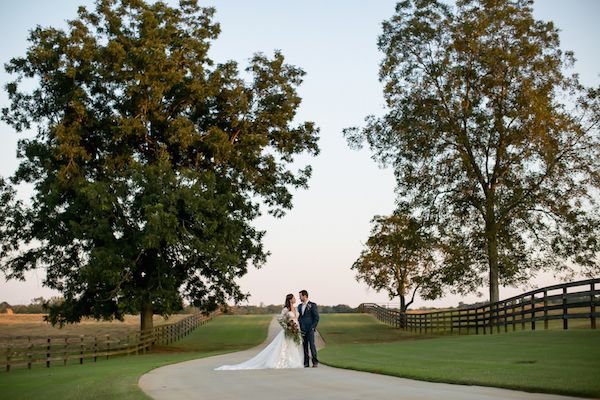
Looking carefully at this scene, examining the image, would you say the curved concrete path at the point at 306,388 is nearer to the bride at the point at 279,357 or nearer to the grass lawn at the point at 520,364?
the grass lawn at the point at 520,364

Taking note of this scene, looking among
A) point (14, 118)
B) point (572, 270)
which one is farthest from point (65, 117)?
point (572, 270)

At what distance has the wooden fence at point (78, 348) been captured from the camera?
25422 millimetres

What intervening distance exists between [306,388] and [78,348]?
2171 cm

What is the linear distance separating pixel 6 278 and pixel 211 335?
17468mm

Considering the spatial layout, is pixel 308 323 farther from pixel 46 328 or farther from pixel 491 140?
pixel 46 328

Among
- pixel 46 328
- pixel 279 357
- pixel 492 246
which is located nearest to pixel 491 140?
pixel 492 246

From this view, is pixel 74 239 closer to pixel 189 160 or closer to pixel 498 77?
pixel 189 160

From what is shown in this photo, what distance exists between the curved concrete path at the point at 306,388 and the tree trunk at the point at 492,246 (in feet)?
66.0

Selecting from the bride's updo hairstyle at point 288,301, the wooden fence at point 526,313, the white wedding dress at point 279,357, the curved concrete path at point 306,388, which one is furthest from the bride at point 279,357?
the wooden fence at point 526,313

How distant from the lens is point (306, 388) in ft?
38.1

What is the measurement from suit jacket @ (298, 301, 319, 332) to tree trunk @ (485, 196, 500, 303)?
1749 cm

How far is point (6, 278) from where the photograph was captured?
34.6m

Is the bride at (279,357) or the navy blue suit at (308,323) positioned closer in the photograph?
the bride at (279,357)

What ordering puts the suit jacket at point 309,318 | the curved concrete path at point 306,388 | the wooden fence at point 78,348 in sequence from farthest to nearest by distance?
the wooden fence at point 78,348 → the suit jacket at point 309,318 → the curved concrete path at point 306,388
